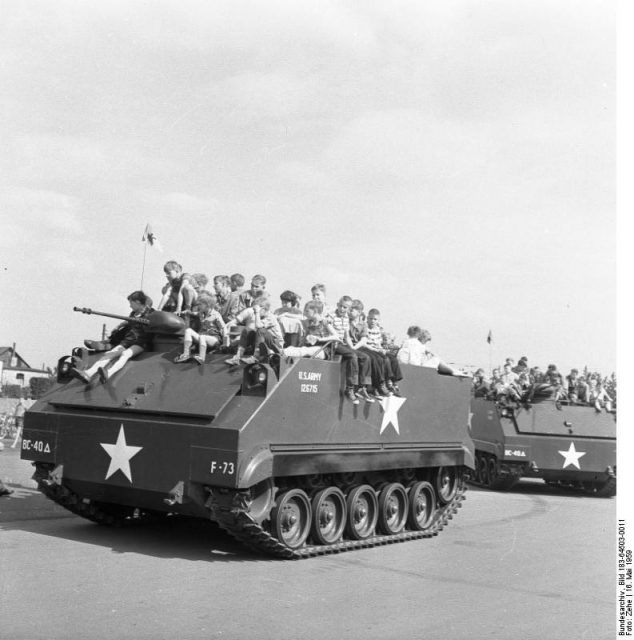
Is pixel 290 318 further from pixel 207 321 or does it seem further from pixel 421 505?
pixel 421 505

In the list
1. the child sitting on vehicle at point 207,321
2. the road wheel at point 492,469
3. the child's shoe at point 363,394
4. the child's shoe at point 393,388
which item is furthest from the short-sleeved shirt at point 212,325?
the road wheel at point 492,469

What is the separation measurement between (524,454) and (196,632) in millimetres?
11235

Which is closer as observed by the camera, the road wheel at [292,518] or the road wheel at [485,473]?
the road wheel at [292,518]

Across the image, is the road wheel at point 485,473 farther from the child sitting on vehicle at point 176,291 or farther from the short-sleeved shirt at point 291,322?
the child sitting on vehicle at point 176,291

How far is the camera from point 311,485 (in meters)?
8.88

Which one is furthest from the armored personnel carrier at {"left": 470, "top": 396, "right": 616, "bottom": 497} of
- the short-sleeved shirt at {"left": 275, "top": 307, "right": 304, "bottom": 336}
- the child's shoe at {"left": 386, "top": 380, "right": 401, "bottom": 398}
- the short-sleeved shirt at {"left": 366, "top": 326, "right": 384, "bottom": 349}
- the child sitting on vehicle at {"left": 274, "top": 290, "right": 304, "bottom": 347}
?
the short-sleeved shirt at {"left": 275, "top": 307, "right": 304, "bottom": 336}

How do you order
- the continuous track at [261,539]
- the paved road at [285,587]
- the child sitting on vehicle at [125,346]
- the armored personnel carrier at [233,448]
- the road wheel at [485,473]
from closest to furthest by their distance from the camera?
the paved road at [285,587] → the continuous track at [261,539] → the armored personnel carrier at [233,448] → the child sitting on vehicle at [125,346] → the road wheel at [485,473]

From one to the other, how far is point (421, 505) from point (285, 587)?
3.92m

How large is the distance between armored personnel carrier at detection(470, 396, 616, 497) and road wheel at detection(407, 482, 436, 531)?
5388 mm

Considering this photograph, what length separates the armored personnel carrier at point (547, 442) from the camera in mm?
15953

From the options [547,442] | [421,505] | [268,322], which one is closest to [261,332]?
[268,322]

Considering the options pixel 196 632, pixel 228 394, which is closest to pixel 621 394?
pixel 196 632

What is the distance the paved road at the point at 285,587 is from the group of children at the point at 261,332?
1786 mm

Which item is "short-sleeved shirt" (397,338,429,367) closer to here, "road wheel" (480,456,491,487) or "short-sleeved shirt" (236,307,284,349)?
"short-sleeved shirt" (236,307,284,349)
